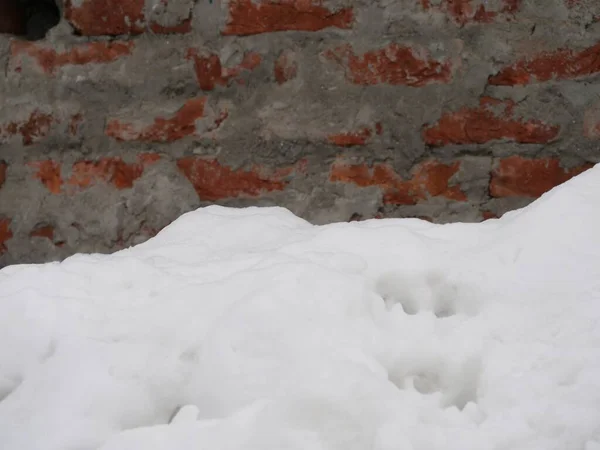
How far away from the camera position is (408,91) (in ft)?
3.88

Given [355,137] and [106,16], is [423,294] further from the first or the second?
[106,16]

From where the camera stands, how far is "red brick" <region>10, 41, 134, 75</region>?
1227mm

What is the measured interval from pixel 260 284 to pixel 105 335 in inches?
6.4

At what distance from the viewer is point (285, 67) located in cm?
120

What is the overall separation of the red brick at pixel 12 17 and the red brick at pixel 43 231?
15.8 inches

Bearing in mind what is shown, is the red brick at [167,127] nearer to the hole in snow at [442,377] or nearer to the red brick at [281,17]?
the red brick at [281,17]

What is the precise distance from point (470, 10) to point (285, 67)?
1.15 feet

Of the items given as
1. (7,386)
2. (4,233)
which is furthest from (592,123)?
(4,233)

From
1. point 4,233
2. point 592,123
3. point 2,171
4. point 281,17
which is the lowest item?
point 4,233

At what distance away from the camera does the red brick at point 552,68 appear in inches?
44.6

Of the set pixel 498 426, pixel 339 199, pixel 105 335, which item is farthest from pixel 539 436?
pixel 339 199

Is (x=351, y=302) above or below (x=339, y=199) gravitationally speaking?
above

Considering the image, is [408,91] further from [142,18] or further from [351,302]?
[351,302]

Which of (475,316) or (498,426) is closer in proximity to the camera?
(498,426)
